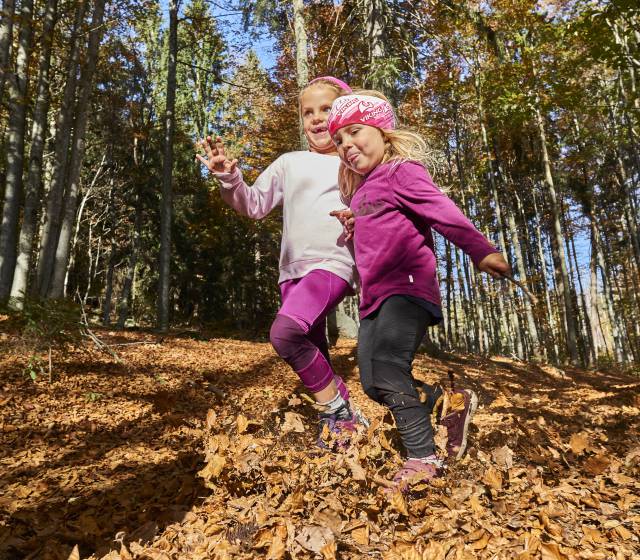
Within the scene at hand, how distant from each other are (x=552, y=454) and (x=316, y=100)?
2495 mm

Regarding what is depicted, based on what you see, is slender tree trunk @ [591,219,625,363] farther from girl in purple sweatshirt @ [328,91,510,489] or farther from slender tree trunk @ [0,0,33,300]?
slender tree trunk @ [0,0,33,300]

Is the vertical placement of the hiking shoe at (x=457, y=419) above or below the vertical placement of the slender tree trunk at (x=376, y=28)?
below

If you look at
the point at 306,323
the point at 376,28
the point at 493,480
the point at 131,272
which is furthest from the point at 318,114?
the point at 131,272

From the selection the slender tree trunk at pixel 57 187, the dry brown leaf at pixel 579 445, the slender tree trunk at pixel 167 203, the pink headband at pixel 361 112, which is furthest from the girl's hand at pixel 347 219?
the slender tree trunk at pixel 167 203

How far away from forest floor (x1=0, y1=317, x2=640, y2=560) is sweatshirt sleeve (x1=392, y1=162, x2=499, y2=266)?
0.97 metres

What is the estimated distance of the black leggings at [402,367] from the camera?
211 cm

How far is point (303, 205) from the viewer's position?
281cm

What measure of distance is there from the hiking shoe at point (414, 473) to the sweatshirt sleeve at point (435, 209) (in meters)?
0.94

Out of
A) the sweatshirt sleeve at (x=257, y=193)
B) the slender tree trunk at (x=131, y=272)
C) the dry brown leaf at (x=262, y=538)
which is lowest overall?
the dry brown leaf at (x=262, y=538)

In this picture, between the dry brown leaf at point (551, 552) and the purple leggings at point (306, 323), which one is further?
the purple leggings at point (306, 323)

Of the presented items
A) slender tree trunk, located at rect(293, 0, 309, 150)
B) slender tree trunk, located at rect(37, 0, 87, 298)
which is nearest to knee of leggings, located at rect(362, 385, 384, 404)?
slender tree trunk, located at rect(293, 0, 309, 150)

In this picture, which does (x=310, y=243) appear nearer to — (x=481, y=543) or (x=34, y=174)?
(x=481, y=543)

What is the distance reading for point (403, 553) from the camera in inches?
59.5

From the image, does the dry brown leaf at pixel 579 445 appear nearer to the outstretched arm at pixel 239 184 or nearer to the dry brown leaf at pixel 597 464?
the dry brown leaf at pixel 597 464
